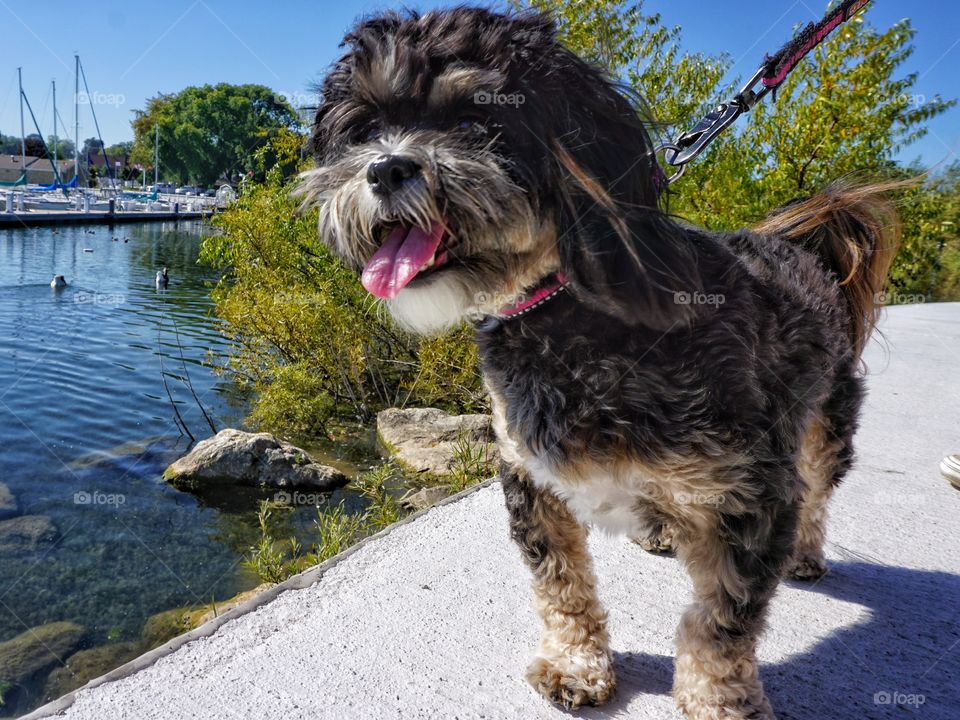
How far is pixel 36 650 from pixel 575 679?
163 inches

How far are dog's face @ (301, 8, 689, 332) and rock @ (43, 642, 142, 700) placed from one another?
12.4 feet

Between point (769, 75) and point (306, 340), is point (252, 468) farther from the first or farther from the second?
point (769, 75)

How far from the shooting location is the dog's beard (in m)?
1.76

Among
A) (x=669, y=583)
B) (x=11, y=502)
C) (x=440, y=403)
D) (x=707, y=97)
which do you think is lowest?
(x=11, y=502)

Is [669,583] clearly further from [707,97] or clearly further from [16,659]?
[707,97]

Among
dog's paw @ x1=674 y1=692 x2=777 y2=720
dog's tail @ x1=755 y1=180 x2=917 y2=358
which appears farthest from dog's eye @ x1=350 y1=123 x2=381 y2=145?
dog's paw @ x1=674 y1=692 x2=777 y2=720

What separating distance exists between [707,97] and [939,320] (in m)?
6.16

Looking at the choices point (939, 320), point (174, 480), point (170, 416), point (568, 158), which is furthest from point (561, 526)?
point (939, 320)

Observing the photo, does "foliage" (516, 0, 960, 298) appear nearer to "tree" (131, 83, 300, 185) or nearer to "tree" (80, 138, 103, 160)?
"tree" (131, 83, 300, 185)

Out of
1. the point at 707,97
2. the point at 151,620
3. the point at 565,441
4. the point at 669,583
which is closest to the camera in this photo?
the point at 565,441

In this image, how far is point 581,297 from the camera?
6.19ft

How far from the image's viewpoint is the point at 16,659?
4.51m

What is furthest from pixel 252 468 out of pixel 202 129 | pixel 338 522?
pixel 202 129

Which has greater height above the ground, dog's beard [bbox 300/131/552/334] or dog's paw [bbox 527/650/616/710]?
dog's beard [bbox 300/131/552/334]
